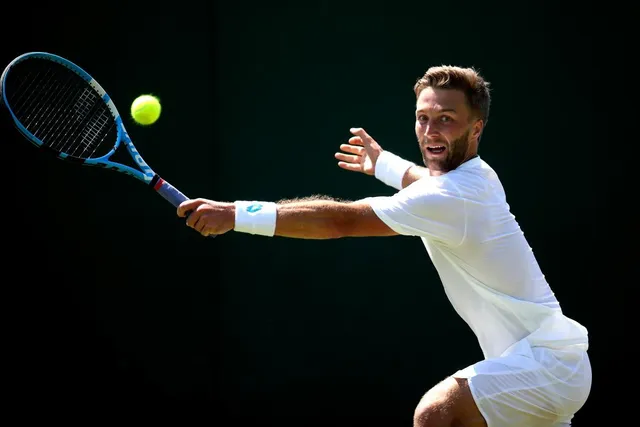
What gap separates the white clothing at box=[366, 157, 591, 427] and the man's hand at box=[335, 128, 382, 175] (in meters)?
0.80

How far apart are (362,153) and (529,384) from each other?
1.44 metres

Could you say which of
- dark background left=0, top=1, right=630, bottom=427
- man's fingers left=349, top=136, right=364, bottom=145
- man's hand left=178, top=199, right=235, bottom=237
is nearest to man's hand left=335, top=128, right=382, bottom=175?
man's fingers left=349, top=136, right=364, bottom=145

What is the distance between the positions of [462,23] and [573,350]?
78.1 inches

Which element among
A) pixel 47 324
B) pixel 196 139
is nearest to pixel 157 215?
pixel 196 139

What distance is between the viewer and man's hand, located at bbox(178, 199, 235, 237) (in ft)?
10.3

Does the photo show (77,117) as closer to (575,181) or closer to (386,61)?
(386,61)

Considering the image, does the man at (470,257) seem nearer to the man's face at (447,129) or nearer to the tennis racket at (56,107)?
the man's face at (447,129)

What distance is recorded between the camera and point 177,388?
4887 mm

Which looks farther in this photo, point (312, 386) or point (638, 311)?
point (312, 386)

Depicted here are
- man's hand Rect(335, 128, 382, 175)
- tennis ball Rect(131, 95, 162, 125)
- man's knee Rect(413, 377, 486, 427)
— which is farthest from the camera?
tennis ball Rect(131, 95, 162, 125)

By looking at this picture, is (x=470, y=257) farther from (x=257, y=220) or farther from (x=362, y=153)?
(x=362, y=153)

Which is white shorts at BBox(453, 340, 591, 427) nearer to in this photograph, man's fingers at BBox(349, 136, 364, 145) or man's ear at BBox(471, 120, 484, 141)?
man's ear at BBox(471, 120, 484, 141)

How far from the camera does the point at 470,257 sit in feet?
10.8

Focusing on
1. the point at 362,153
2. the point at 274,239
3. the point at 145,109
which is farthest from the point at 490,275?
the point at 145,109
